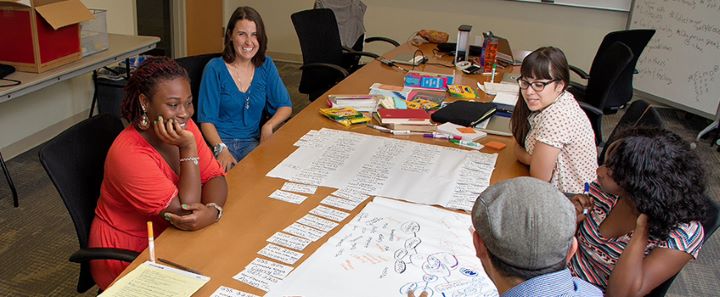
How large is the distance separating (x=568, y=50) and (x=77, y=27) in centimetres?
415

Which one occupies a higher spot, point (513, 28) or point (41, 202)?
point (513, 28)

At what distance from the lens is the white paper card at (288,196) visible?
187 centimetres

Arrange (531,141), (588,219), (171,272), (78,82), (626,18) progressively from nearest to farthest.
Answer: (171,272), (588,219), (531,141), (78,82), (626,18)

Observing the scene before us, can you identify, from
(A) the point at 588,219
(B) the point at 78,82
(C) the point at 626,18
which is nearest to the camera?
(A) the point at 588,219

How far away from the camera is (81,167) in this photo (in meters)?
1.76

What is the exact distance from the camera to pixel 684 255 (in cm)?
151

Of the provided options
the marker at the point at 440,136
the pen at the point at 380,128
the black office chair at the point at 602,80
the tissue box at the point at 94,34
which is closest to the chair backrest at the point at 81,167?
the pen at the point at 380,128

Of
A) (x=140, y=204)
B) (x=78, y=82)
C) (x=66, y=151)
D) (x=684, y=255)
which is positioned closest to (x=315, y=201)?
(x=140, y=204)

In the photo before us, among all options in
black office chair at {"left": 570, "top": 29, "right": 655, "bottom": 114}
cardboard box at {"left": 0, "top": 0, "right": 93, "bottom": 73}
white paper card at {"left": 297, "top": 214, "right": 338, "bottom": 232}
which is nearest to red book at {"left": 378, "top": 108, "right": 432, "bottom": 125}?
white paper card at {"left": 297, "top": 214, "right": 338, "bottom": 232}

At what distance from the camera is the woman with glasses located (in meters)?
2.10

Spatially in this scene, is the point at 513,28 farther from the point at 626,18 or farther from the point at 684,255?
the point at 684,255

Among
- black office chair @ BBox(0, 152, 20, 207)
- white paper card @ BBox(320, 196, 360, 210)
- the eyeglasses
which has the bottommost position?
black office chair @ BBox(0, 152, 20, 207)

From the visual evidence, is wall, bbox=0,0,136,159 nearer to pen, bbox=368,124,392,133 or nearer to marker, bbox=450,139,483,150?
pen, bbox=368,124,392,133

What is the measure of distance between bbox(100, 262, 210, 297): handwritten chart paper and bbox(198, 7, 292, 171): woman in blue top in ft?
3.61
